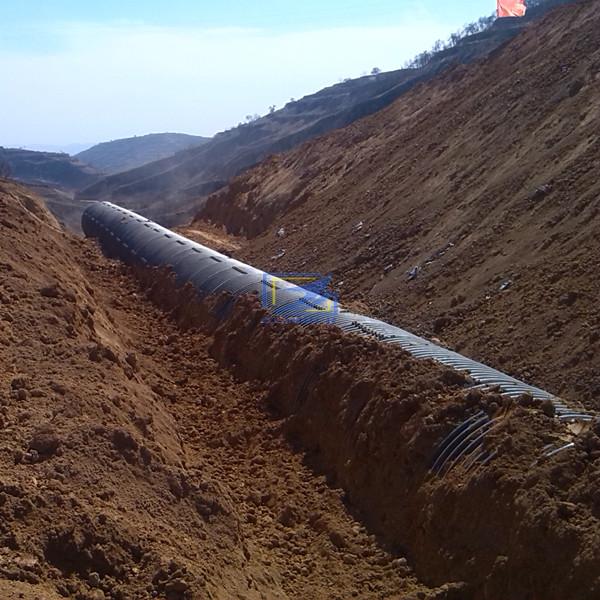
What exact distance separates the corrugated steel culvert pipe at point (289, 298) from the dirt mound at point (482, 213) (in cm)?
208

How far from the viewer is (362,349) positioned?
10.7 m

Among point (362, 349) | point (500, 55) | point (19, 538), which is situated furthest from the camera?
point (500, 55)

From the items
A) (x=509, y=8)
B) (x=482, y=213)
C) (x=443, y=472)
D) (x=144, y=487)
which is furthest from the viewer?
(x=509, y=8)

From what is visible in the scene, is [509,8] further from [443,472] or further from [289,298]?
[443,472]

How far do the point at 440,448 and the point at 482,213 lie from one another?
998cm

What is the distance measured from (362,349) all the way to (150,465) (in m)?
3.94

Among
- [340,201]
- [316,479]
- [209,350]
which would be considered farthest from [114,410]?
[340,201]

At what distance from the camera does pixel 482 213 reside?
17.1 m

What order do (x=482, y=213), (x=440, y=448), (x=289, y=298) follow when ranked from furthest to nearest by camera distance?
1. (x=482, y=213)
2. (x=289, y=298)
3. (x=440, y=448)

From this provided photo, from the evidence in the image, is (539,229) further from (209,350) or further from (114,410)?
(114,410)

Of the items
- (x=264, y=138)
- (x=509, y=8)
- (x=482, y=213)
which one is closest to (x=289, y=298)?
(x=482, y=213)

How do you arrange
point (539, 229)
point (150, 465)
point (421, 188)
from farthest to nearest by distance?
point (421, 188) < point (539, 229) < point (150, 465)

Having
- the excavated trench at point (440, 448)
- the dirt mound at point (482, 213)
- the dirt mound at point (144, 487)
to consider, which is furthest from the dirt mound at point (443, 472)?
the dirt mound at point (482, 213)

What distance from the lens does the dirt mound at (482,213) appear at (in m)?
12.6
